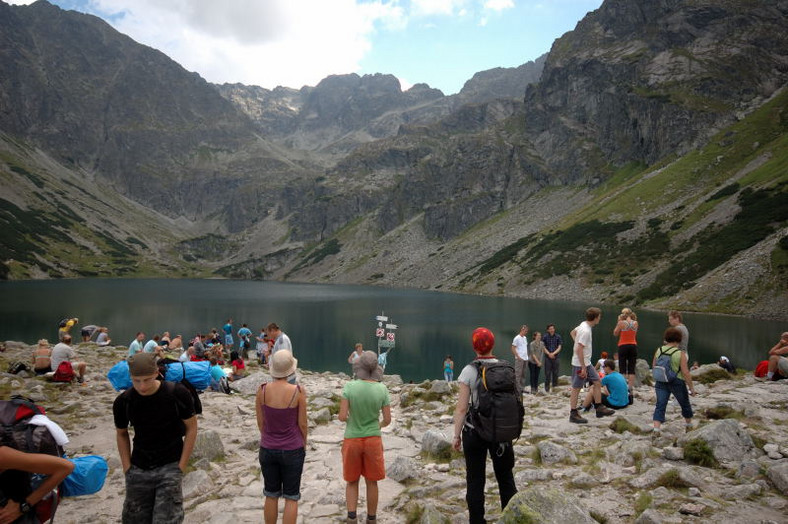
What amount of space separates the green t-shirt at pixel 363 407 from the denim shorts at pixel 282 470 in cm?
87

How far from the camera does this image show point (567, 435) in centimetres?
1045

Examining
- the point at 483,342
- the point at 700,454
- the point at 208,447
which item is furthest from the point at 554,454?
the point at 208,447

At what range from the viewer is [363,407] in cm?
668

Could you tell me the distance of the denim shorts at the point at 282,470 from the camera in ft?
20.1

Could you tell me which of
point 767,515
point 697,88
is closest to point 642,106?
point 697,88

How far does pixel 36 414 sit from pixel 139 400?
3.95ft

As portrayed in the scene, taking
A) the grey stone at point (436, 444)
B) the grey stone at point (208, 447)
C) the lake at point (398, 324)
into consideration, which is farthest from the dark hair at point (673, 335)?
the lake at point (398, 324)

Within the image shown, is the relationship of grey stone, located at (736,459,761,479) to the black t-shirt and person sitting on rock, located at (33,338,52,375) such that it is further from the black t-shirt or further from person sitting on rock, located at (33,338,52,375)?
person sitting on rock, located at (33,338,52,375)

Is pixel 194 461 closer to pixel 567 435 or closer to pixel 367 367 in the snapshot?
pixel 367 367

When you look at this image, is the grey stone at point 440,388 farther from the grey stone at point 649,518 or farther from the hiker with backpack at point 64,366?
the hiker with backpack at point 64,366

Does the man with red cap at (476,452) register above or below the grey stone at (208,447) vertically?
above

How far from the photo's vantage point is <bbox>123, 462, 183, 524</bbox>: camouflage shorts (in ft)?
16.7

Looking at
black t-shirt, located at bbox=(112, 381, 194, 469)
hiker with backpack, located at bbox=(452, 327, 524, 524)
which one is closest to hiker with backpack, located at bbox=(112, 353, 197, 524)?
black t-shirt, located at bbox=(112, 381, 194, 469)

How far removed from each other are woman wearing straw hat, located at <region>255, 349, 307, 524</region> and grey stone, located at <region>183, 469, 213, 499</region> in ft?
8.82
